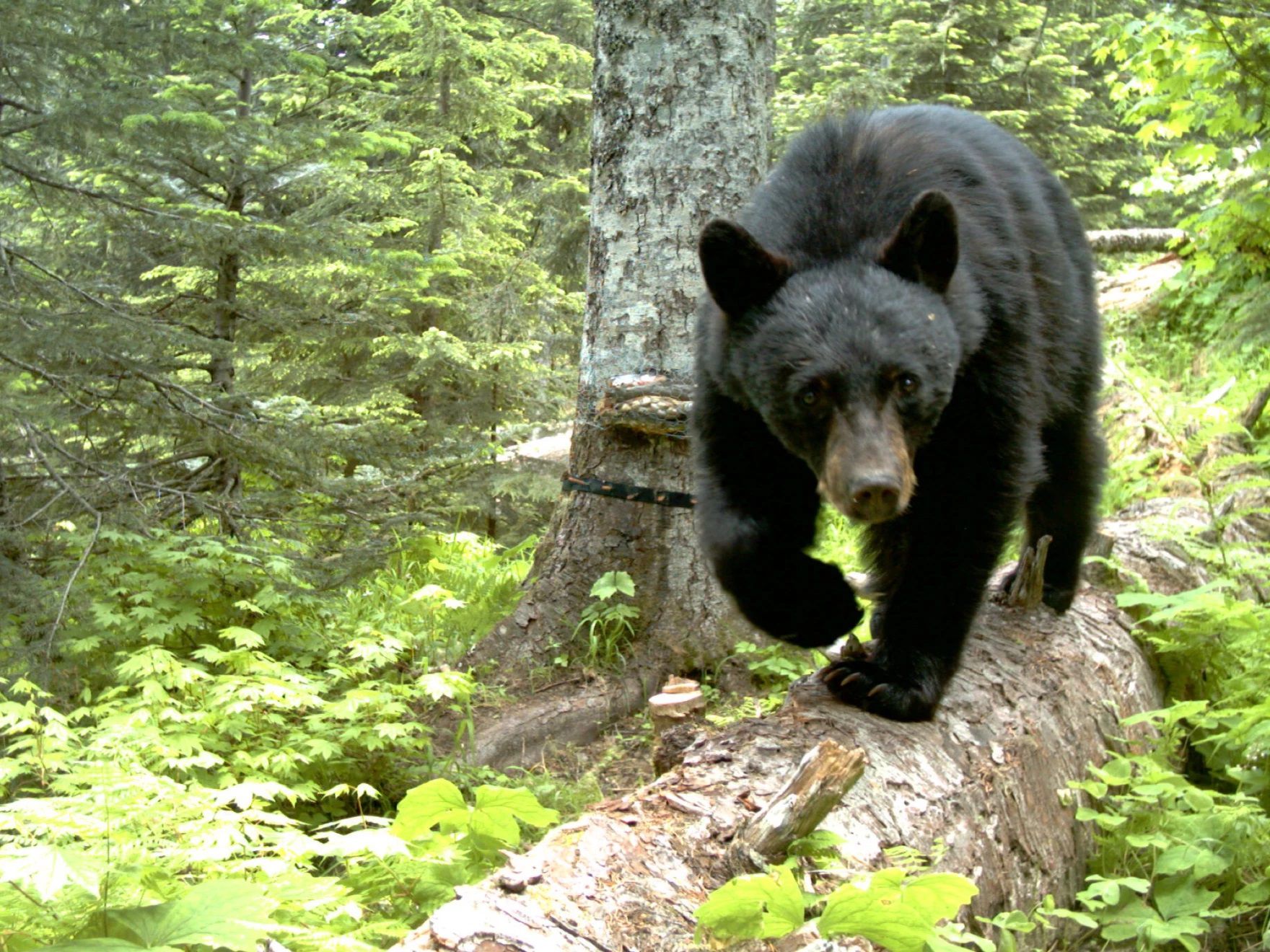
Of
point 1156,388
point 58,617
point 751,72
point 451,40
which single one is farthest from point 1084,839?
point 451,40

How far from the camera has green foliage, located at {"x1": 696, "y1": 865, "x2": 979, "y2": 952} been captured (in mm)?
1718

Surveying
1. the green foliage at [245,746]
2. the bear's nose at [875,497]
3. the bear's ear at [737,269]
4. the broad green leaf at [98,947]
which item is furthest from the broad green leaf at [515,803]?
the bear's ear at [737,269]

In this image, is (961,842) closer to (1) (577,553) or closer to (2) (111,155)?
(1) (577,553)

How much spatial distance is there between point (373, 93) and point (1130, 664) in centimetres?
891

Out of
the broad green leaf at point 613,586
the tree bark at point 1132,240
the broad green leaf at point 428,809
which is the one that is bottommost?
the broad green leaf at point 613,586

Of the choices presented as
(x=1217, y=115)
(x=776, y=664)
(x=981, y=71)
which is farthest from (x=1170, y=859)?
(x=981, y=71)

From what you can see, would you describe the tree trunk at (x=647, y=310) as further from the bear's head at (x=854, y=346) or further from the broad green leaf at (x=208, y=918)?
the broad green leaf at (x=208, y=918)


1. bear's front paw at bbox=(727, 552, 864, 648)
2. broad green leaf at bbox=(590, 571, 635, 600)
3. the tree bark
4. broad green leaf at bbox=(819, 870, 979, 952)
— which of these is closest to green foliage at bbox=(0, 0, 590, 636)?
Answer: broad green leaf at bbox=(590, 571, 635, 600)

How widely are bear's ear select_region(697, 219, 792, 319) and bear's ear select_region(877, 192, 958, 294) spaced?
0.99ft

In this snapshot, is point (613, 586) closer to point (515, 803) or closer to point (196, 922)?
point (515, 803)

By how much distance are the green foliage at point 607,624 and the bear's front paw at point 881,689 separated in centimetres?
147

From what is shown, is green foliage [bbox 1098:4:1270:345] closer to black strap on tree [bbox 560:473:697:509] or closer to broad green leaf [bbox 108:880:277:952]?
black strap on tree [bbox 560:473:697:509]

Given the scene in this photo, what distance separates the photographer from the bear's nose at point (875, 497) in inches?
107

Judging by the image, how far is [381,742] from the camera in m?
3.60
